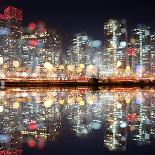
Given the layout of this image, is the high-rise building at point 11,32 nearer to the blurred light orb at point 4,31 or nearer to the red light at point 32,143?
the blurred light orb at point 4,31

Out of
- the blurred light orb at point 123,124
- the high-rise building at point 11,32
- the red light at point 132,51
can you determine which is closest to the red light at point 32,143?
the blurred light orb at point 123,124

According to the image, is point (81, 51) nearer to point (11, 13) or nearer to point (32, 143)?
point (11, 13)

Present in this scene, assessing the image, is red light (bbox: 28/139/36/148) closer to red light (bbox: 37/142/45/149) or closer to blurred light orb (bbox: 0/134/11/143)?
red light (bbox: 37/142/45/149)

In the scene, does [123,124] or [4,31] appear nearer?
[123,124]

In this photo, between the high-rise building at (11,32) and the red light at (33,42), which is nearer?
the high-rise building at (11,32)

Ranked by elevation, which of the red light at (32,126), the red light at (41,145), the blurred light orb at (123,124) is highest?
the blurred light orb at (123,124)

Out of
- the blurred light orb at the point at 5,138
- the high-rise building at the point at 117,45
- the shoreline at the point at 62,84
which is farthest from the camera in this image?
the high-rise building at the point at 117,45

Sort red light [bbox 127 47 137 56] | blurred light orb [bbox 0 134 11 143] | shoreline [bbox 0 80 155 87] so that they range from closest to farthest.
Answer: blurred light orb [bbox 0 134 11 143], shoreline [bbox 0 80 155 87], red light [bbox 127 47 137 56]

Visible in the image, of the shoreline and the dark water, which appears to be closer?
the dark water

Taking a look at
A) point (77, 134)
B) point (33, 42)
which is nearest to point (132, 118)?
point (77, 134)

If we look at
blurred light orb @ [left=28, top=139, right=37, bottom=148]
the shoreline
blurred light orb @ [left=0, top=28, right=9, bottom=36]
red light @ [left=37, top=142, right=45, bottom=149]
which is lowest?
red light @ [left=37, top=142, right=45, bottom=149]

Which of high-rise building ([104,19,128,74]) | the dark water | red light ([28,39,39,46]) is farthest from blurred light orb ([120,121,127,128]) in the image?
red light ([28,39,39,46])

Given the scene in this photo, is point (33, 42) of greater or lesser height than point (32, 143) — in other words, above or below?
above

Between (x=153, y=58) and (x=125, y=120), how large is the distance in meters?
105
